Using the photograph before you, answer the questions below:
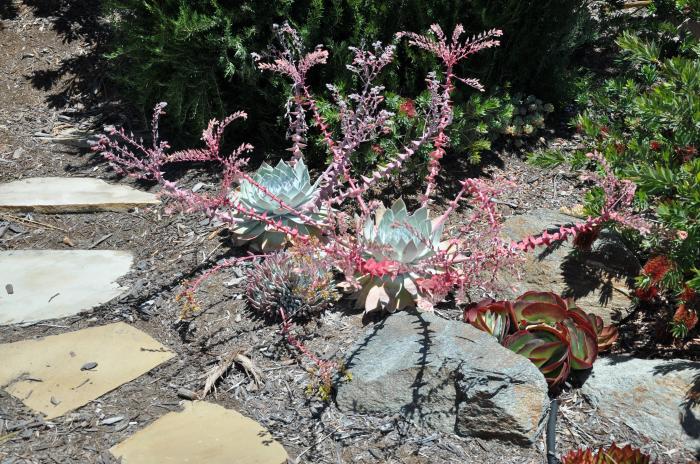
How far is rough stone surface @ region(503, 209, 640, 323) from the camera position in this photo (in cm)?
324

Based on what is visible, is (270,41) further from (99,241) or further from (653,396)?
(653,396)

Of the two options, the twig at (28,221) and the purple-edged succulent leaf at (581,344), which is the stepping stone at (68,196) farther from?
the purple-edged succulent leaf at (581,344)

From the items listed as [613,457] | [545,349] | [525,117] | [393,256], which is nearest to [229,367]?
[393,256]

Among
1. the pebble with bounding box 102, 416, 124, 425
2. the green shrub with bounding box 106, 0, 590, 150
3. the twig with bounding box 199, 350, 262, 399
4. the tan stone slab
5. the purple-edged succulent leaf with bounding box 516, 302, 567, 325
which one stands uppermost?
the green shrub with bounding box 106, 0, 590, 150

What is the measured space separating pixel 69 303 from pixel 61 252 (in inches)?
21.9

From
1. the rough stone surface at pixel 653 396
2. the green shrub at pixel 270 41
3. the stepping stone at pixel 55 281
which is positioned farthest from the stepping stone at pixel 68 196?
the rough stone surface at pixel 653 396

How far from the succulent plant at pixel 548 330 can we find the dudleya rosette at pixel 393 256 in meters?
0.31

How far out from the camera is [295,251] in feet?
10.1

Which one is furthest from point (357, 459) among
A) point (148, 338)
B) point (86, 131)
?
point (86, 131)

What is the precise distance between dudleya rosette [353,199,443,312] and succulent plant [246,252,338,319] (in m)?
0.18

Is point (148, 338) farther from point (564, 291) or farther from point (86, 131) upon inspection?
point (86, 131)

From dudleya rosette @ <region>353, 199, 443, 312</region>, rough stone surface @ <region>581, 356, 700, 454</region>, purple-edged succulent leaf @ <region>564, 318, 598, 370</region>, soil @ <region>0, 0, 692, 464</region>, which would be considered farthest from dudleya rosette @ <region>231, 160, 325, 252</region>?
rough stone surface @ <region>581, 356, 700, 454</region>

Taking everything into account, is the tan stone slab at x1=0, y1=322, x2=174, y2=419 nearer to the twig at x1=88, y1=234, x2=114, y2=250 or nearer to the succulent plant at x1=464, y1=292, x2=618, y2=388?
the twig at x1=88, y1=234, x2=114, y2=250

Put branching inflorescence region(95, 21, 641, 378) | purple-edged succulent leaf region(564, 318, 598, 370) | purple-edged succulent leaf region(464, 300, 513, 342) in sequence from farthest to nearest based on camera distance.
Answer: branching inflorescence region(95, 21, 641, 378) < purple-edged succulent leaf region(464, 300, 513, 342) < purple-edged succulent leaf region(564, 318, 598, 370)
